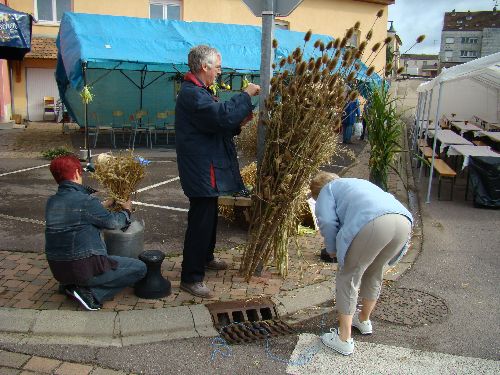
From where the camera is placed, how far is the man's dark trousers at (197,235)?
13.7ft

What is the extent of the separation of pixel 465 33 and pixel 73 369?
252ft

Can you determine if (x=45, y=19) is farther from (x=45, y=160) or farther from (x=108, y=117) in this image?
(x=45, y=160)

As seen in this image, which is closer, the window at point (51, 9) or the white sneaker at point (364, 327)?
the white sneaker at point (364, 327)

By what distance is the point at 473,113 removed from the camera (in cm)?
1877

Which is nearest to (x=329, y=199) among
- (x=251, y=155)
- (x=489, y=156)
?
(x=251, y=155)

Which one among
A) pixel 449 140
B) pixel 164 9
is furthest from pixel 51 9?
pixel 449 140

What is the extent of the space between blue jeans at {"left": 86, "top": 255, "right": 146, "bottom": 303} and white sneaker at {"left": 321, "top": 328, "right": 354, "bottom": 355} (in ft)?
5.09

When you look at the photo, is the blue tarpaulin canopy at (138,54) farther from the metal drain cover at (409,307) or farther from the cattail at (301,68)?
the metal drain cover at (409,307)

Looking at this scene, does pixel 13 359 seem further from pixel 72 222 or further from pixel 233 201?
pixel 233 201

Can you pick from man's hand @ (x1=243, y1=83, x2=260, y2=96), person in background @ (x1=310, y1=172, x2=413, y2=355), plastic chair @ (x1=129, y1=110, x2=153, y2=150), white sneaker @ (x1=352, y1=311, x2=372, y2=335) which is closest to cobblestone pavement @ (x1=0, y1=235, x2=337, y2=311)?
white sneaker @ (x1=352, y1=311, x2=372, y2=335)

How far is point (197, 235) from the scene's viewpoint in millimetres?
4180

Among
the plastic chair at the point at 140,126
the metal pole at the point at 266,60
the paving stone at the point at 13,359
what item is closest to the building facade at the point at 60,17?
the plastic chair at the point at 140,126

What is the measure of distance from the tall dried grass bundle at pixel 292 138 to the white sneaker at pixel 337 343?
3.56 ft

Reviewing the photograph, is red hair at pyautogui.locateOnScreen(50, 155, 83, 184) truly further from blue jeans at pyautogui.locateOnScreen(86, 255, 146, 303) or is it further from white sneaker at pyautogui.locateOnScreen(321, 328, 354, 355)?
white sneaker at pyautogui.locateOnScreen(321, 328, 354, 355)
